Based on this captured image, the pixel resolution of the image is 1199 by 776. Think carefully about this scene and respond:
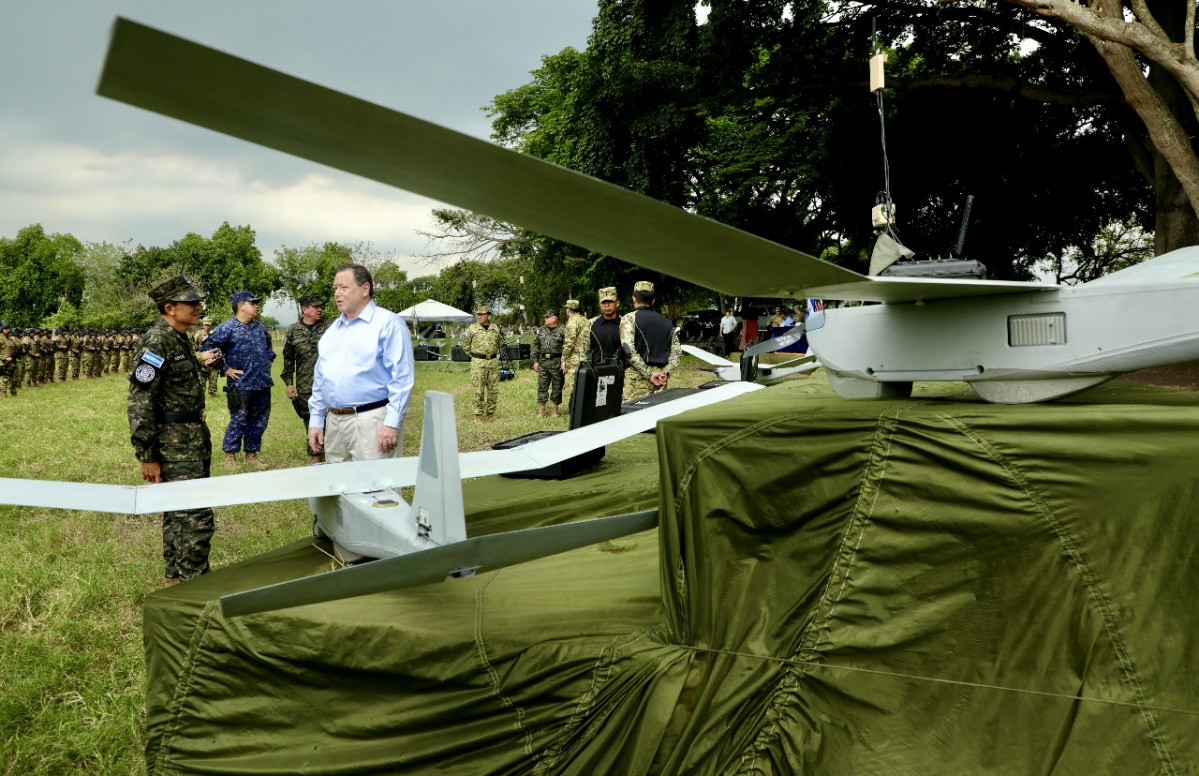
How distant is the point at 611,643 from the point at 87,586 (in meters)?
4.10

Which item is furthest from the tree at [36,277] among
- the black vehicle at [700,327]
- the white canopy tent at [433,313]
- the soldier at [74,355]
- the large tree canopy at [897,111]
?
the large tree canopy at [897,111]

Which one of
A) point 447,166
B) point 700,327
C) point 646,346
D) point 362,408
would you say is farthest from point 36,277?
point 447,166

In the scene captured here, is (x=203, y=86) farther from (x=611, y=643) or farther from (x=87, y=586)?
(x=87, y=586)

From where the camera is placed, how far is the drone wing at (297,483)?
8.44ft

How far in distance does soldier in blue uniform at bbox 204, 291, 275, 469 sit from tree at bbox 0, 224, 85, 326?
178 ft

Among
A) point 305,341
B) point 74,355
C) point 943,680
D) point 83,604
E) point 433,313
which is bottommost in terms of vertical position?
point 83,604

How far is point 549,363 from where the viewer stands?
1384cm

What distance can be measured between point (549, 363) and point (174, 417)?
9.39 m

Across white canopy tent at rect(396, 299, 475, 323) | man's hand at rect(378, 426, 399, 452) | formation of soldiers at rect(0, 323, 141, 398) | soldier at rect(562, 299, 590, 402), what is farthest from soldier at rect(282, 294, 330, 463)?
white canopy tent at rect(396, 299, 475, 323)

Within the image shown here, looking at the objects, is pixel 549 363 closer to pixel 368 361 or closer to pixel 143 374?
pixel 368 361

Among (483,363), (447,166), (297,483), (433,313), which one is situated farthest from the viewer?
(433,313)

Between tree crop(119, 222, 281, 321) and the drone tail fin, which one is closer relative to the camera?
the drone tail fin

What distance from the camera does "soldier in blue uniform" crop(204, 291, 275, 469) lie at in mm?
9164

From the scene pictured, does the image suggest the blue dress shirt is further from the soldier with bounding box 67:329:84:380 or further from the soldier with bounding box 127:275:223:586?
the soldier with bounding box 67:329:84:380
